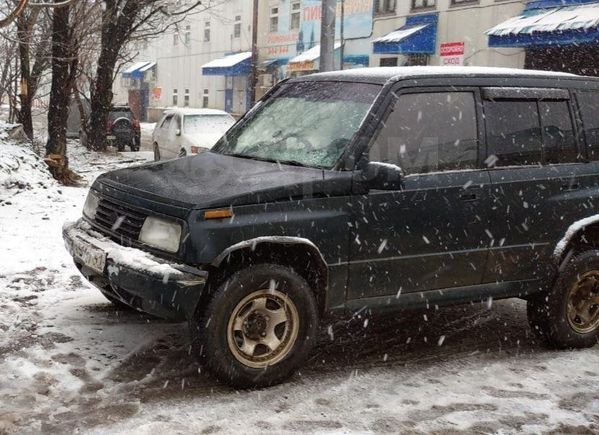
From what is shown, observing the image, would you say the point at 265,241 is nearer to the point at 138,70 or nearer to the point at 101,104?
the point at 101,104

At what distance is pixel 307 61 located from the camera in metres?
30.9

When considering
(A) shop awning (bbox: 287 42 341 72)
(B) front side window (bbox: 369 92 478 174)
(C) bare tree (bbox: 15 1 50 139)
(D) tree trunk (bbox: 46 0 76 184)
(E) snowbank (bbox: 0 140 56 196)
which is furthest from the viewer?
(A) shop awning (bbox: 287 42 341 72)

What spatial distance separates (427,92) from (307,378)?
1.97 m

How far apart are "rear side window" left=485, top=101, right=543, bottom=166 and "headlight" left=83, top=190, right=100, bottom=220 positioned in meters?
2.62

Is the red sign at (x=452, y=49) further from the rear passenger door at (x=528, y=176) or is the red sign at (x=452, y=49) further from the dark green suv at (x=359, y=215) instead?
the rear passenger door at (x=528, y=176)

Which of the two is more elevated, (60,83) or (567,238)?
(60,83)

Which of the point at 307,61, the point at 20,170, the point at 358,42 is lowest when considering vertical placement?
the point at 20,170

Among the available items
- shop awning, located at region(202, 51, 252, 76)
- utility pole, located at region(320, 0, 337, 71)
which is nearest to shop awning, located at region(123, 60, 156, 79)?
shop awning, located at region(202, 51, 252, 76)

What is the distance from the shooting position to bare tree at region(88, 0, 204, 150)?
68.6 ft

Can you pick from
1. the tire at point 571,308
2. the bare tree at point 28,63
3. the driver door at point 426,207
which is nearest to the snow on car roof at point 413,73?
the driver door at point 426,207

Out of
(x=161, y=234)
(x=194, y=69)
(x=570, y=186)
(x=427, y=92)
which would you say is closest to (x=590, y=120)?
(x=570, y=186)

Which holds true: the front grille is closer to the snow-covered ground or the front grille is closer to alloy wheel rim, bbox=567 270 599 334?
the snow-covered ground

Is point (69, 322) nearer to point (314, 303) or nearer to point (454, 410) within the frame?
point (314, 303)

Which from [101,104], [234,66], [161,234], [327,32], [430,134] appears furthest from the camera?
[234,66]
